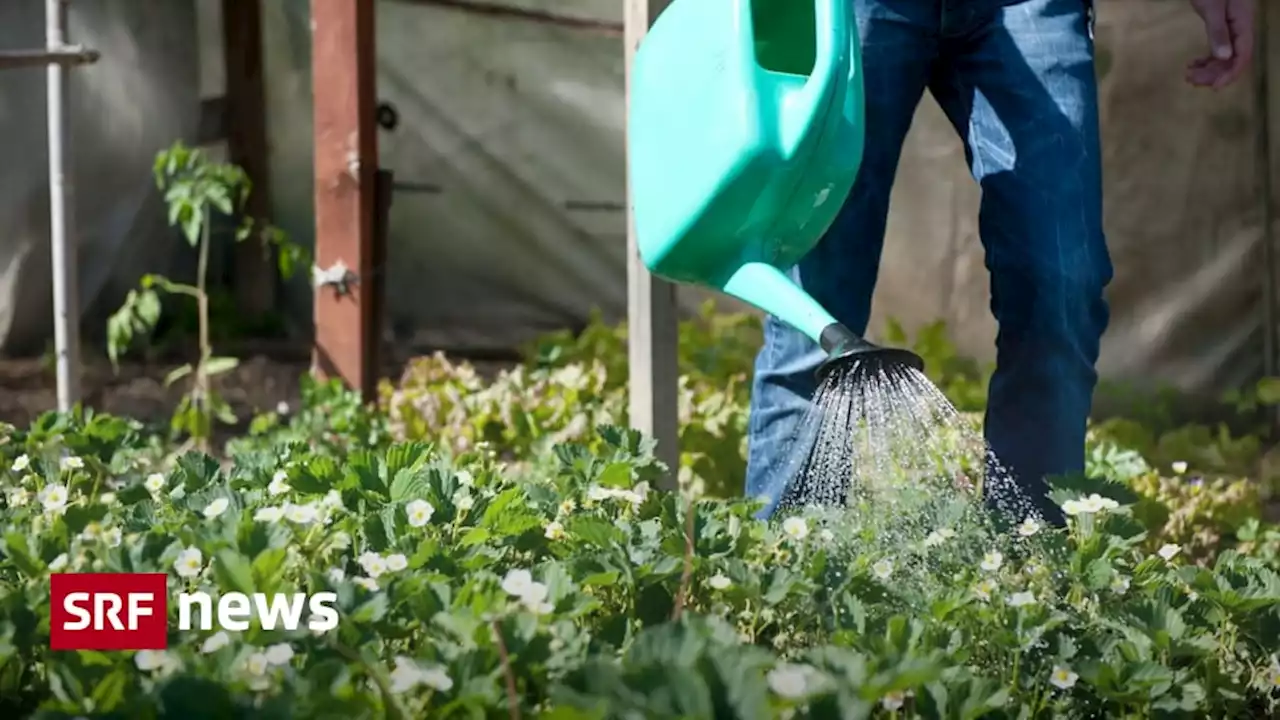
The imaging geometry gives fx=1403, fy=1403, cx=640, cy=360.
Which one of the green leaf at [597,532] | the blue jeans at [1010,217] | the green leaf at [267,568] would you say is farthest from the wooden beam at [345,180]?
the green leaf at [267,568]

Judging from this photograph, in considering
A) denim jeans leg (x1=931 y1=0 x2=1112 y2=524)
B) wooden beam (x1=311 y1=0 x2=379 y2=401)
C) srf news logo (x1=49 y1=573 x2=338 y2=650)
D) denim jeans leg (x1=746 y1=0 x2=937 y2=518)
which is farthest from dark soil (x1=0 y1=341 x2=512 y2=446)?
srf news logo (x1=49 y1=573 x2=338 y2=650)

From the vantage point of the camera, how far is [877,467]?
131 cm

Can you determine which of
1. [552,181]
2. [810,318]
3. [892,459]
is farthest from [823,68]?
[552,181]

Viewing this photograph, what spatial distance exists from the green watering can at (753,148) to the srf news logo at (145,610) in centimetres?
47

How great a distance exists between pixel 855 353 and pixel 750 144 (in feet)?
0.85

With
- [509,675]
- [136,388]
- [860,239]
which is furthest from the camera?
[136,388]

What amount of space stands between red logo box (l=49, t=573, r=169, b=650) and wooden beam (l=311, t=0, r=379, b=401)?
5.29ft

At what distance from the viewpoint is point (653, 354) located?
192 centimetres

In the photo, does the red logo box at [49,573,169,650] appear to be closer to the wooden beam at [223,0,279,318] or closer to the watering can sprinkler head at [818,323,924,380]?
the watering can sprinkler head at [818,323,924,380]

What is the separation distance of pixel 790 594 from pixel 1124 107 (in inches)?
105

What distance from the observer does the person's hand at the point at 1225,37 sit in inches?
67.6

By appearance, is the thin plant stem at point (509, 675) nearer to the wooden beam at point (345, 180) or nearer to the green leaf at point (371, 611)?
the green leaf at point (371, 611)

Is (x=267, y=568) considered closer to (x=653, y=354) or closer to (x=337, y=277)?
(x=653, y=354)

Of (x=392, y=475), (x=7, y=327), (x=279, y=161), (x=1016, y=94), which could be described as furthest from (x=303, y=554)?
(x=279, y=161)
